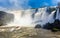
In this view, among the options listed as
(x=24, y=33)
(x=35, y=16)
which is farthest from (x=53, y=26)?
(x=24, y=33)

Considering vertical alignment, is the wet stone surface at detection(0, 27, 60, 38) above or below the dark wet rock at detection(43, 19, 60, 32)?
below

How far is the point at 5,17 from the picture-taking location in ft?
9.96

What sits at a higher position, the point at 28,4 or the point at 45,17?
the point at 28,4

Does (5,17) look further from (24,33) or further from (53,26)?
(53,26)

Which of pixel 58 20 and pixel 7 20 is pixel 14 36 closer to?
pixel 7 20

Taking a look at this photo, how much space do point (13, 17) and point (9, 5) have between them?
0.80 ft

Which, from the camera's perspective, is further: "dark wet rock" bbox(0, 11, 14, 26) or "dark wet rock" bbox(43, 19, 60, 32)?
"dark wet rock" bbox(0, 11, 14, 26)

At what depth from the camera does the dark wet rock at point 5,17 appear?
298 cm

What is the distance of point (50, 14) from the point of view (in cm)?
303

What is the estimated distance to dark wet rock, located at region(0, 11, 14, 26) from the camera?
9.79 feet

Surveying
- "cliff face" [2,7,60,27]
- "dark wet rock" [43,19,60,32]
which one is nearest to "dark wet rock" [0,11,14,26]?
"cliff face" [2,7,60,27]

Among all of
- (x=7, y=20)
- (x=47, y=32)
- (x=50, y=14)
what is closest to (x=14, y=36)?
(x=7, y=20)

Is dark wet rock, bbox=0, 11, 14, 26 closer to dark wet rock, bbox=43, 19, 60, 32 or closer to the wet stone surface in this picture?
the wet stone surface

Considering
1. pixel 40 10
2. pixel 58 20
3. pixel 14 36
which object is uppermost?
pixel 40 10
